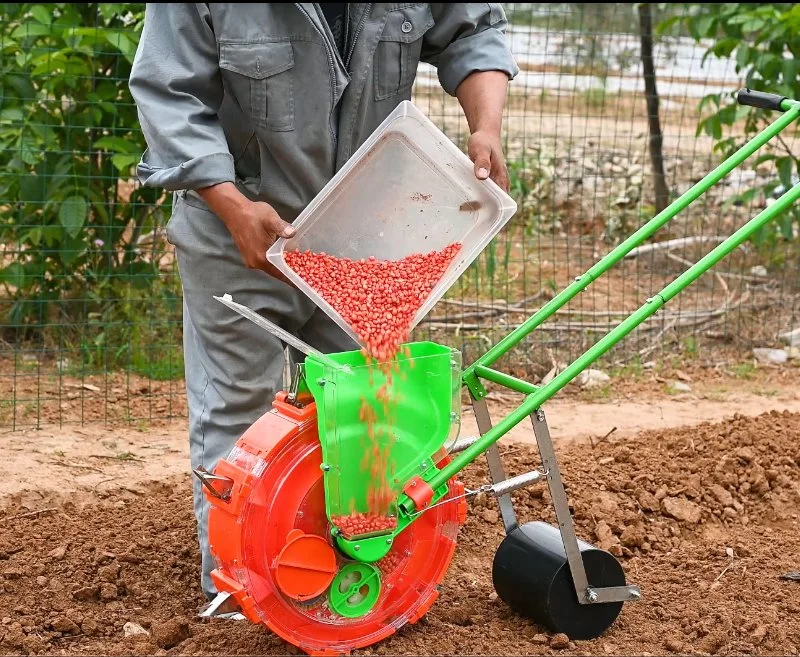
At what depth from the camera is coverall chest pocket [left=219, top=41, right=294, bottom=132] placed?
2.73 meters

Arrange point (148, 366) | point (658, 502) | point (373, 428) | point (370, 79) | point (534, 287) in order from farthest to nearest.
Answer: point (534, 287) < point (148, 366) < point (658, 502) < point (370, 79) < point (373, 428)

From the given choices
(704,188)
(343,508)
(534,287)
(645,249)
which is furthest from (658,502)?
(645,249)

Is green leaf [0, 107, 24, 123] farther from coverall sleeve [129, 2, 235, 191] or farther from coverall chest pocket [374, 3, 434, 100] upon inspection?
coverall chest pocket [374, 3, 434, 100]

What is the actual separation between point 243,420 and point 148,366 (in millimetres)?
2316

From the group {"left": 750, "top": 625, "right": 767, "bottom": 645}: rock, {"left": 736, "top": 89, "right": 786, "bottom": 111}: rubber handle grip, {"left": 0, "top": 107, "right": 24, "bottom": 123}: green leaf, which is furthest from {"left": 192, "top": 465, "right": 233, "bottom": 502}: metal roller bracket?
{"left": 0, "top": 107, "right": 24, "bottom": 123}: green leaf

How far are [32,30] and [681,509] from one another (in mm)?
3266

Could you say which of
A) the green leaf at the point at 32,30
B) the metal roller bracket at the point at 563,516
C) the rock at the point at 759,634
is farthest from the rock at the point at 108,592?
the green leaf at the point at 32,30

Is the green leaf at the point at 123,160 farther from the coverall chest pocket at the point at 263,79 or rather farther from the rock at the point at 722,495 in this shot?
the rock at the point at 722,495

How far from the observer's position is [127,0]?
496cm

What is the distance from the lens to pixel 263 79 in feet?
9.05

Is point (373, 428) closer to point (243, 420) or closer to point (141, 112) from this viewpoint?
point (243, 420)

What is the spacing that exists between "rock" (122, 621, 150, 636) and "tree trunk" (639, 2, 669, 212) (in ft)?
14.8

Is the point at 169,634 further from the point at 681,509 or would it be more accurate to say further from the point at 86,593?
the point at 681,509

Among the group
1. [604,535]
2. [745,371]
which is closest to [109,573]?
[604,535]
